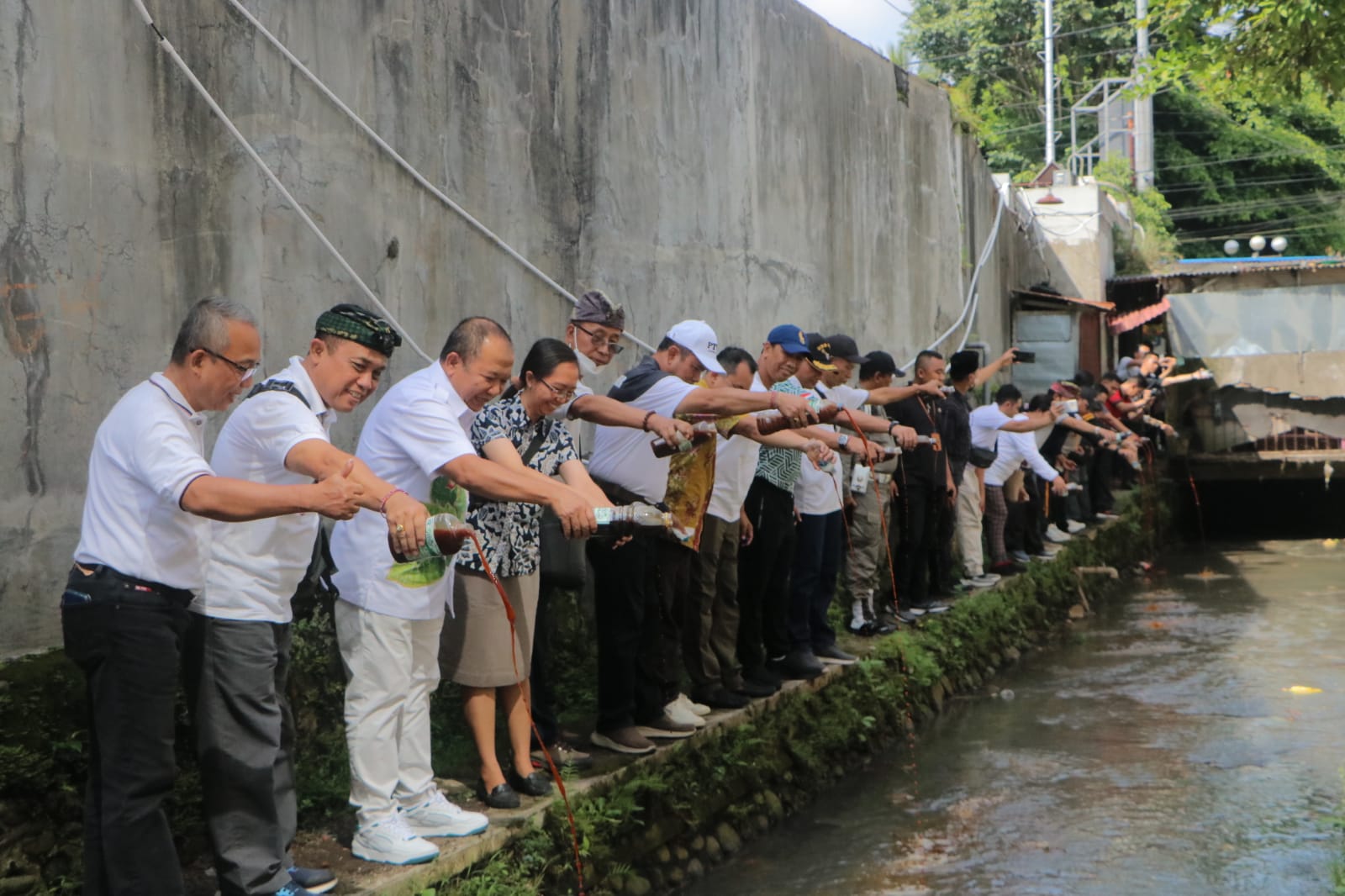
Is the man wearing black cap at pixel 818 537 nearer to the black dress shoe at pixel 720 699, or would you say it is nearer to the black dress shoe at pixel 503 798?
the black dress shoe at pixel 720 699

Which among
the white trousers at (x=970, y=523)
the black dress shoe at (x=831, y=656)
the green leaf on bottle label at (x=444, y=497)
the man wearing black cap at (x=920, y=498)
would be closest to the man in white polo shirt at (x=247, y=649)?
the green leaf on bottle label at (x=444, y=497)

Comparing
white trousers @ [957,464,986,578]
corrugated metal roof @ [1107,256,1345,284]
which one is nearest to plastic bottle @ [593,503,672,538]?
white trousers @ [957,464,986,578]

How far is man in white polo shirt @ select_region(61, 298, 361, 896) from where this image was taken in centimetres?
388

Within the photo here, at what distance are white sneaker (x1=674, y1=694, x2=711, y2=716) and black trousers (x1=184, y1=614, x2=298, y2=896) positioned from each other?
277 centimetres

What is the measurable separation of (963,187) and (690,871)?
36.3 feet

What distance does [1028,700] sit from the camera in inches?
395

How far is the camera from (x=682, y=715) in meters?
6.73

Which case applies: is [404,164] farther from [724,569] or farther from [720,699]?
[720,699]

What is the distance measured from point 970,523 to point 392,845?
8133 millimetres

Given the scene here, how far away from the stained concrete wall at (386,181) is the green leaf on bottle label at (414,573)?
120cm

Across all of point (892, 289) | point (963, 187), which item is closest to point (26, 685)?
point (892, 289)

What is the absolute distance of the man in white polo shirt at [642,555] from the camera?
6273 mm

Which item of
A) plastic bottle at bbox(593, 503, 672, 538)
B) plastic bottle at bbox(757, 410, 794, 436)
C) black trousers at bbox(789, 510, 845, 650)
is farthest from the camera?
black trousers at bbox(789, 510, 845, 650)

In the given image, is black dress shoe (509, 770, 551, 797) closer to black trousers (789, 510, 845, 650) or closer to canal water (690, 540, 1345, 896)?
canal water (690, 540, 1345, 896)
